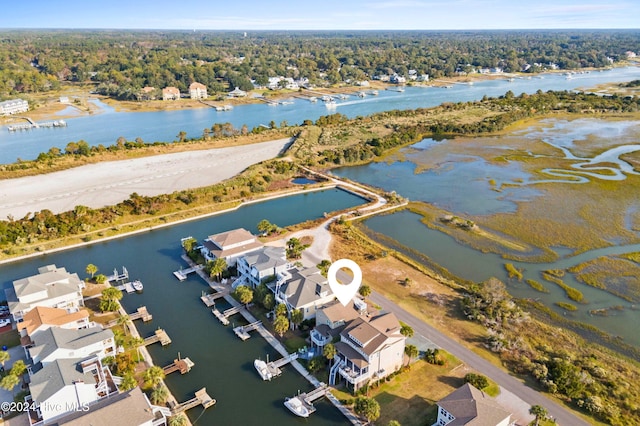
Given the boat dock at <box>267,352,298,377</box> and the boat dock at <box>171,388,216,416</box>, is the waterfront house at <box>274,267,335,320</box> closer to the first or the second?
the boat dock at <box>267,352,298,377</box>

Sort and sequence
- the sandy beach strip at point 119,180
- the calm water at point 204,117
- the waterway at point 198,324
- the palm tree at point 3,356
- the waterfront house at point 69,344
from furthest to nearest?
1. the calm water at point 204,117
2. the sandy beach strip at point 119,180
3. the palm tree at point 3,356
4. the waterfront house at point 69,344
5. the waterway at point 198,324

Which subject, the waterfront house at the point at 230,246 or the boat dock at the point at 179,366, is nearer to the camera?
the boat dock at the point at 179,366

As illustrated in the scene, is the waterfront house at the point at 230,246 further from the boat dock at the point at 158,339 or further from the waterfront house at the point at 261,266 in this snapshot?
the boat dock at the point at 158,339

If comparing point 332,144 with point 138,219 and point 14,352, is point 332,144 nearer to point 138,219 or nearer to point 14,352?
point 138,219

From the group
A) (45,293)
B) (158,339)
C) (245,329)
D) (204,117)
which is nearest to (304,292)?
(245,329)

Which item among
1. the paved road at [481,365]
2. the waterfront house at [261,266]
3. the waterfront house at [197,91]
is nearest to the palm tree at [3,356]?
the waterfront house at [261,266]

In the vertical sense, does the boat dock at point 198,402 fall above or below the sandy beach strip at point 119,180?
below

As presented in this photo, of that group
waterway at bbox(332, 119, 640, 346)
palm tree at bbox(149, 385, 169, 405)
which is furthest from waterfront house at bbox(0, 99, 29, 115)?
palm tree at bbox(149, 385, 169, 405)
